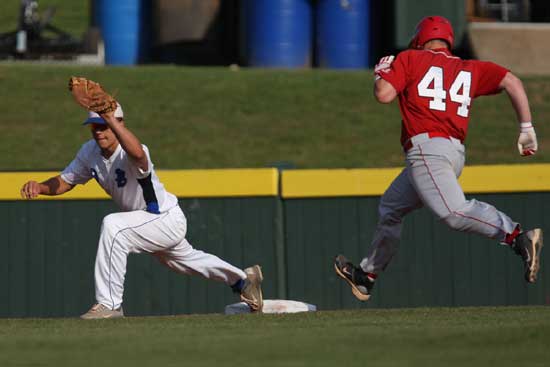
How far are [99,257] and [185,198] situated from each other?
3.32 metres

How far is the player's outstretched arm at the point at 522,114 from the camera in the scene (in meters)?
7.93

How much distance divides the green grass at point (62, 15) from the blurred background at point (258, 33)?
213 inches

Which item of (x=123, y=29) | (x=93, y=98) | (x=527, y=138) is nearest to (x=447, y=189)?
(x=527, y=138)

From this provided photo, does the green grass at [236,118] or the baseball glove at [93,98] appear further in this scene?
the green grass at [236,118]

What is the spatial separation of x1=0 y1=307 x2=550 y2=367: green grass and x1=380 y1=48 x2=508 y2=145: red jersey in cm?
135

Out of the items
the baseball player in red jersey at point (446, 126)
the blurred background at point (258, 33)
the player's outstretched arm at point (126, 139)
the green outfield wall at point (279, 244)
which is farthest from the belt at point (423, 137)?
the blurred background at point (258, 33)

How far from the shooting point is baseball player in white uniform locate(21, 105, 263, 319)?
8086 mm

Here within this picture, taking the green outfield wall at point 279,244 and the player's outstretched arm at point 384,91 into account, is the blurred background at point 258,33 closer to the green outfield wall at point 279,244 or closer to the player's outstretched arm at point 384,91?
the green outfield wall at point 279,244

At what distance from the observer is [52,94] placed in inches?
680

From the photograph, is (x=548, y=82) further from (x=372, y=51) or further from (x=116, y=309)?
(x=116, y=309)

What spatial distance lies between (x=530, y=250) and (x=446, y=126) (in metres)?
1.02

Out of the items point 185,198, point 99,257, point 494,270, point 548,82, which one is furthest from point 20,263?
point 548,82

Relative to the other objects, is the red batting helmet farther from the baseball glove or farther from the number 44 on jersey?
the baseball glove

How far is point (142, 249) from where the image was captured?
8414 millimetres
